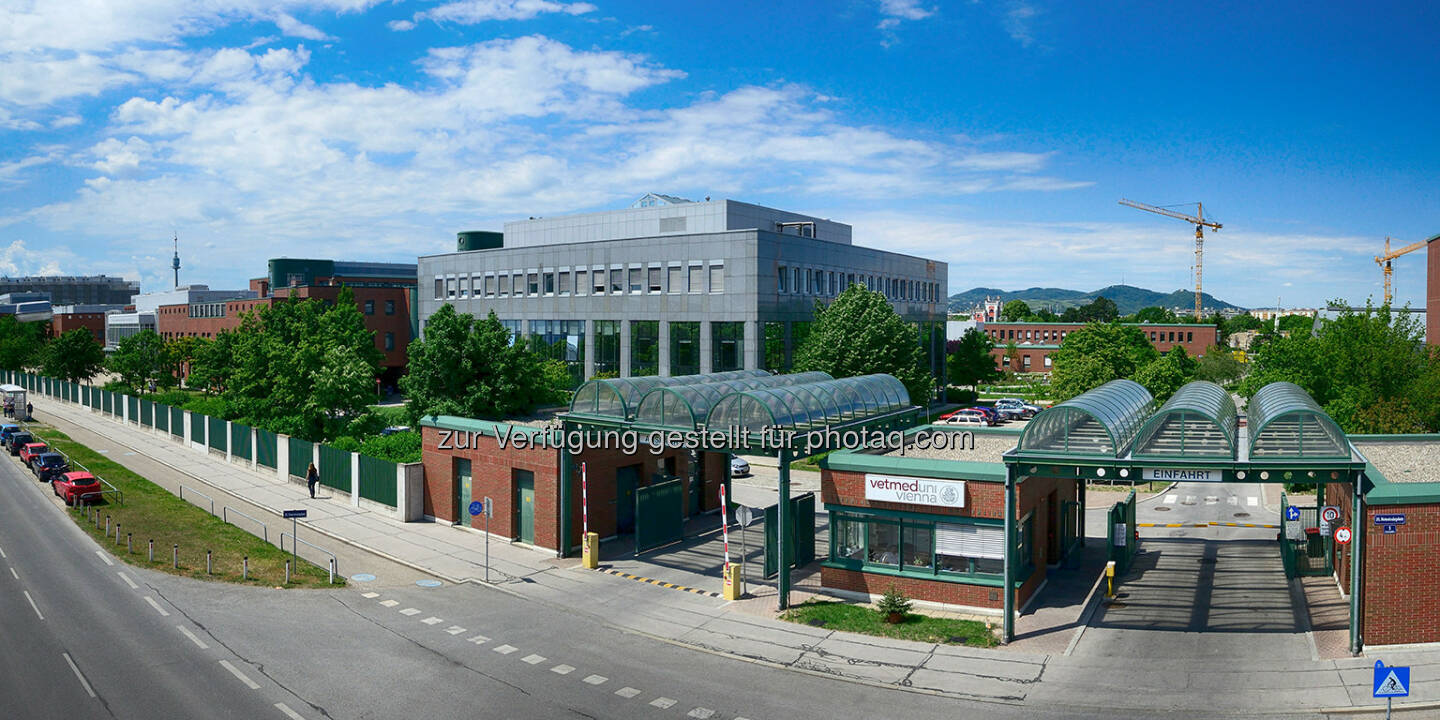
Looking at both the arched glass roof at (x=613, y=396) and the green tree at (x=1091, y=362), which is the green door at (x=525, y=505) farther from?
the green tree at (x=1091, y=362)

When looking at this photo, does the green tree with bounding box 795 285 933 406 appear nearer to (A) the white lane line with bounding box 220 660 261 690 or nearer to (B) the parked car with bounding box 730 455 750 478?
(B) the parked car with bounding box 730 455 750 478

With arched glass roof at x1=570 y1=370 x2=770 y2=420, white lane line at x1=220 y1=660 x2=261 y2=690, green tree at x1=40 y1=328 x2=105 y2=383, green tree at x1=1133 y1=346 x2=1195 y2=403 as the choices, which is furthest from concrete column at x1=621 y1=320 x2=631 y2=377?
green tree at x1=40 y1=328 x2=105 y2=383

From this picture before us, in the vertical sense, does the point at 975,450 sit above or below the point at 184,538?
above

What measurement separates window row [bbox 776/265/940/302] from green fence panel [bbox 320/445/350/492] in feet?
94.8

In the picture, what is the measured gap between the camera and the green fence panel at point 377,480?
112 ft

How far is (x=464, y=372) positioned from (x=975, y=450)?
93.2 ft

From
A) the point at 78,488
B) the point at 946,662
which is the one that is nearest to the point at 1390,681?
the point at 946,662

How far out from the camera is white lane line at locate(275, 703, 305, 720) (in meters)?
15.9

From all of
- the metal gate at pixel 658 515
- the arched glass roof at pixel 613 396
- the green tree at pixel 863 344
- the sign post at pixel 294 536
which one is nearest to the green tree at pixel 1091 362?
the green tree at pixel 863 344

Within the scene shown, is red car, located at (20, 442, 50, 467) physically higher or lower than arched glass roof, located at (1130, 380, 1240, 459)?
lower

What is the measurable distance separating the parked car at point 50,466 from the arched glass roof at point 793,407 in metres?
33.6

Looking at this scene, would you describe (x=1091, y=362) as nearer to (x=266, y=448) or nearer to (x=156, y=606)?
(x=266, y=448)

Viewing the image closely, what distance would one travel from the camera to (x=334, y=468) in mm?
37969

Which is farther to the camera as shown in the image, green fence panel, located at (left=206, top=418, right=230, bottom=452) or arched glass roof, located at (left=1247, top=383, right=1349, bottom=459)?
green fence panel, located at (left=206, top=418, right=230, bottom=452)
